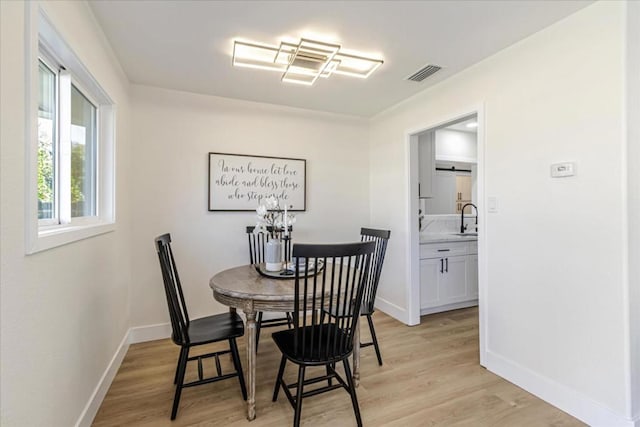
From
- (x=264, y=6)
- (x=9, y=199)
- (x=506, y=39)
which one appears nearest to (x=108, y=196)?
(x=9, y=199)

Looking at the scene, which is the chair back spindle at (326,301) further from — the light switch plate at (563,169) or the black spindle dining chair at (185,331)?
the light switch plate at (563,169)

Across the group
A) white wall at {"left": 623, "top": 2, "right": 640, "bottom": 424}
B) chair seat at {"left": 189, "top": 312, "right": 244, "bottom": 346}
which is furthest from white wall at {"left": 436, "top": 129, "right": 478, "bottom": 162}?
chair seat at {"left": 189, "top": 312, "right": 244, "bottom": 346}

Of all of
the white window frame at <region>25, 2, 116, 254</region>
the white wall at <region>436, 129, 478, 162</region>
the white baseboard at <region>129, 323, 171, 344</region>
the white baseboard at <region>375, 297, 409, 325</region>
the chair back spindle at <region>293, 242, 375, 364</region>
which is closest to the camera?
the white window frame at <region>25, 2, 116, 254</region>

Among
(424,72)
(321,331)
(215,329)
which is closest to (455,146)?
(424,72)

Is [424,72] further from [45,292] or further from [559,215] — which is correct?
[45,292]

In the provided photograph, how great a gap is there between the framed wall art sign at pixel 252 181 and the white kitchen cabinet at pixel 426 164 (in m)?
1.42

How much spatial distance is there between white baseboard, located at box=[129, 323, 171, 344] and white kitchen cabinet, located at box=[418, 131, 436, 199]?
318cm

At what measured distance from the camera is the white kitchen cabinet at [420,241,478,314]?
350 centimetres

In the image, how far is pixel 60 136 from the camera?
170cm

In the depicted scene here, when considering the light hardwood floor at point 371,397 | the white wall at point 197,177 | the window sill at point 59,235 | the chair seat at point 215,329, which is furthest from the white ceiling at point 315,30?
the light hardwood floor at point 371,397

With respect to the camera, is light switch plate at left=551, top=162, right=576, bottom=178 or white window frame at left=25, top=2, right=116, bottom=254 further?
light switch plate at left=551, top=162, right=576, bottom=178

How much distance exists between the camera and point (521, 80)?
7.11ft

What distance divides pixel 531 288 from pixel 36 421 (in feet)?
9.06

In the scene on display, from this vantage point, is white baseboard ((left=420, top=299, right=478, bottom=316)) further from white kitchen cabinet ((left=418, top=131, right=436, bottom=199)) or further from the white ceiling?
the white ceiling
